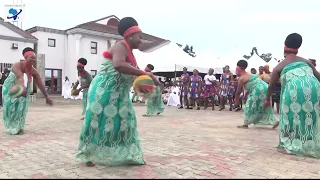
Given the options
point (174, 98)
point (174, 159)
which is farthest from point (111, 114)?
point (174, 98)

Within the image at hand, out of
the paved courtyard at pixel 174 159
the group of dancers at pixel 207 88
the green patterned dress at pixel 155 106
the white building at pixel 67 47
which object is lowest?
→ the paved courtyard at pixel 174 159

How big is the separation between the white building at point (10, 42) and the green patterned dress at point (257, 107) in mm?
21579

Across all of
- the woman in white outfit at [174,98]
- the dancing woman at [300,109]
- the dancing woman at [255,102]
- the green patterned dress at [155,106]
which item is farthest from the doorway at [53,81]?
the dancing woman at [300,109]

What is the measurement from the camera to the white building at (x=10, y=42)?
25984mm

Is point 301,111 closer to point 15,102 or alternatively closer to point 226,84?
point 15,102

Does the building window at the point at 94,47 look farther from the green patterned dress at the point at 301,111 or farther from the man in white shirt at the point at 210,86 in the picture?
the green patterned dress at the point at 301,111

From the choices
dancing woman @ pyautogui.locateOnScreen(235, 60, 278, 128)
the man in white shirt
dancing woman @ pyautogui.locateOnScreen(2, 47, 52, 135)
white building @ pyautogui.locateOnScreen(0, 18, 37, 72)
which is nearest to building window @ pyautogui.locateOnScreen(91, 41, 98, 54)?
white building @ pyautogui.locateOnScreen(0, 18, 37, 72)

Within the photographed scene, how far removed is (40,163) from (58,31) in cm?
2703

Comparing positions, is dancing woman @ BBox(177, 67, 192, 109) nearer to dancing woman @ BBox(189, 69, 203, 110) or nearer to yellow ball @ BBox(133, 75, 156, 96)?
dancing woman @ BBox(189, 69, 203, 110)

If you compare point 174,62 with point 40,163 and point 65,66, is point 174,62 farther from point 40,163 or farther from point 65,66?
point 40,163

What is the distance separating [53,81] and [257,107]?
80.1ft

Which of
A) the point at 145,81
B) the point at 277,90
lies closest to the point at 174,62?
the point at 277,90

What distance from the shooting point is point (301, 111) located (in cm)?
505

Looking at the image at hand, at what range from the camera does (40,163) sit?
14.5ft
